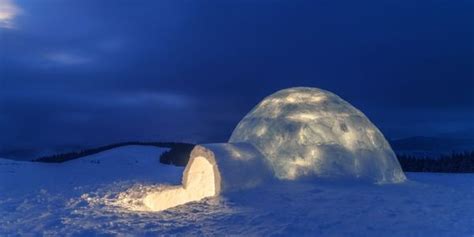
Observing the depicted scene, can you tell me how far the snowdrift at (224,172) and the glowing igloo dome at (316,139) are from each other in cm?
68

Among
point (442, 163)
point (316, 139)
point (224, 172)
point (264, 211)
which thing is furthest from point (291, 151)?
point (442, 163)

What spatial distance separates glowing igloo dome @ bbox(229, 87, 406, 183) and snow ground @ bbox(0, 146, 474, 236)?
1.69 feet

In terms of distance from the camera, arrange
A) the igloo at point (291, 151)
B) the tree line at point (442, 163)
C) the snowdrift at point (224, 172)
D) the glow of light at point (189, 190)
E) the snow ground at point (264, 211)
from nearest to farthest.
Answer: the snow ground at point (264, 211)
the snowdrift at point (224, 172)
the igloo at point (291, 151)
the glow of light at point (189, 190)
the tree line at point (442, 163)

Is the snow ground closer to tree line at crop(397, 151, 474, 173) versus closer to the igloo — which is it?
the igloo

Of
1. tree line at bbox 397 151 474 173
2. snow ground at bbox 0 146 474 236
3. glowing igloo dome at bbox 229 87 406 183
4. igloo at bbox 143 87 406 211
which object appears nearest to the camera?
snow ground at bbox 0 146 474 236

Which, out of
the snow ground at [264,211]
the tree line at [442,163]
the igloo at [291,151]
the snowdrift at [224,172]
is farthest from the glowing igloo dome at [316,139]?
the tree line at [442,163]

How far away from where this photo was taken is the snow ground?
8164mm

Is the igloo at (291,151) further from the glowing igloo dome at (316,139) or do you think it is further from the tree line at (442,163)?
the tree line at (442,163)

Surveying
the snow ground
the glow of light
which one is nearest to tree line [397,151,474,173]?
the snow ground

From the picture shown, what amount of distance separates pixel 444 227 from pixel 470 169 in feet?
46.4

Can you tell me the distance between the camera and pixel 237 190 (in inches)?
416

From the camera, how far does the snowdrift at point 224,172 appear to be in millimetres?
10586

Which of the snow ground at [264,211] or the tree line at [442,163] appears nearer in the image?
the snow ground at [264,211]

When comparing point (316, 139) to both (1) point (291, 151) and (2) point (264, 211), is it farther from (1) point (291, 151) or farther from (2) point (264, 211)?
(2) point (264, 211)
